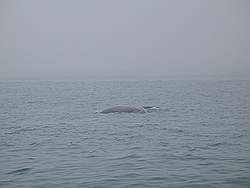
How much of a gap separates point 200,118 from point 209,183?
17.7m

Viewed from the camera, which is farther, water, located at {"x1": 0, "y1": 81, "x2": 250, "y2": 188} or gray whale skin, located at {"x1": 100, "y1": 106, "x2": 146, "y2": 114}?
gray whale skin, located at {"x1": 100, "y1": 106, "x2": 146, "y2": 114}

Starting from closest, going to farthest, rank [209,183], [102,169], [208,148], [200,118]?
1. [209,183]
2. [102,169]
3. [208,148]
4. [200,118]

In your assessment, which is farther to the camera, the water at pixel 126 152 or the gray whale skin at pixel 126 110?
the gray whale skin at pixel 126 110

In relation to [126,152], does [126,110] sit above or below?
above

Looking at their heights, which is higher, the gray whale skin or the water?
the gray whale skin

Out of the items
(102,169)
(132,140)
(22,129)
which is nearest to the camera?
(102,169)

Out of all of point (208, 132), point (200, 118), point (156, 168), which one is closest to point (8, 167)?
point (156, 168)

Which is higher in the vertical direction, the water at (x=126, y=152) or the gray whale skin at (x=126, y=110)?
the gray whale skin at (x=126, y=110)

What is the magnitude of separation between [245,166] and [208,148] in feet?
11.5

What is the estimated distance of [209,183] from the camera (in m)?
13.6

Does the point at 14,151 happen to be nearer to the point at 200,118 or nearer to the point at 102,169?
the point at 102,169

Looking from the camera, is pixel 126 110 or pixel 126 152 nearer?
pixel 126 152

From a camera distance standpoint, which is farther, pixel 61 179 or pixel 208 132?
pixel 208 132

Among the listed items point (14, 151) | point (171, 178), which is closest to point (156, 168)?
point (171, 178)
